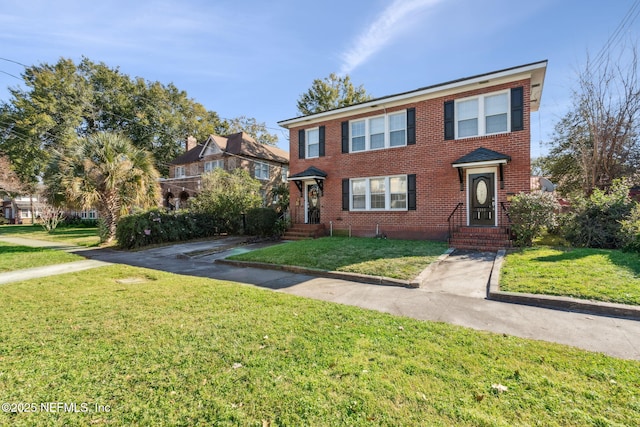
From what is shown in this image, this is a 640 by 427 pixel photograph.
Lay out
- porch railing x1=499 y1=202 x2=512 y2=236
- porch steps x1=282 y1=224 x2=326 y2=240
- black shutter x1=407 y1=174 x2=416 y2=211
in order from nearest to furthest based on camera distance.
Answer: porch railing x1=499 y1=202 x2=512 y2=236 < black shutter x1=407 y1=174 x2=416 y2=211 < porch steps x1=282 y1=224 x2=326 y2=240

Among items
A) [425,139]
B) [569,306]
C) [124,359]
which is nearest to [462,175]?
[425,139]

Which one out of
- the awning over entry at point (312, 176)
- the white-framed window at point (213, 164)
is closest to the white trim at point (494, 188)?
the awning over entry at point (312, 176)

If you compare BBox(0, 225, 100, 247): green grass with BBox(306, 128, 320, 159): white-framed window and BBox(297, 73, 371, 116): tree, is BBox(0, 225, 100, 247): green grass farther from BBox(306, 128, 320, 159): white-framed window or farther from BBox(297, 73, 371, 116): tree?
BBox(297, 73, 371, 116): tree

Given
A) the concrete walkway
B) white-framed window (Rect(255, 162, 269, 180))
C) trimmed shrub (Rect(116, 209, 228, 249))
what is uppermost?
white-framed window (Rect(255, 162, 269, 180))

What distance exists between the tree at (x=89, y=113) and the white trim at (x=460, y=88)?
25.0 m

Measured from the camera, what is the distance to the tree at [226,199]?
15734mm

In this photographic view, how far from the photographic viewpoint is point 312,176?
46.4 feet

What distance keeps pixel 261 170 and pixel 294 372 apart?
85.8ft

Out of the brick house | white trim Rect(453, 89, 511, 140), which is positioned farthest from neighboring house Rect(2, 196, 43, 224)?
white trim Rect(453, 89, 511, 140)

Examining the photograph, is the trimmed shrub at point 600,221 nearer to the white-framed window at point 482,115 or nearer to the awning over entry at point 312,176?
the white-framed window at point 482,115

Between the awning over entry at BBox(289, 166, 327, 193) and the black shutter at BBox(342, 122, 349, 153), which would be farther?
the awning over entry at BBox(289, 166, 327, 193)

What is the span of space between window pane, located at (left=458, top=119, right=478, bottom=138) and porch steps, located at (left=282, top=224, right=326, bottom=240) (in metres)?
7.19

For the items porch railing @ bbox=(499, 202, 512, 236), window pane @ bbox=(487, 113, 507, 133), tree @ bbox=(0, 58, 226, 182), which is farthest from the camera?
tree @ bbox=(0, 58, 226, 182)

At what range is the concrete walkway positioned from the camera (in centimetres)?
365
